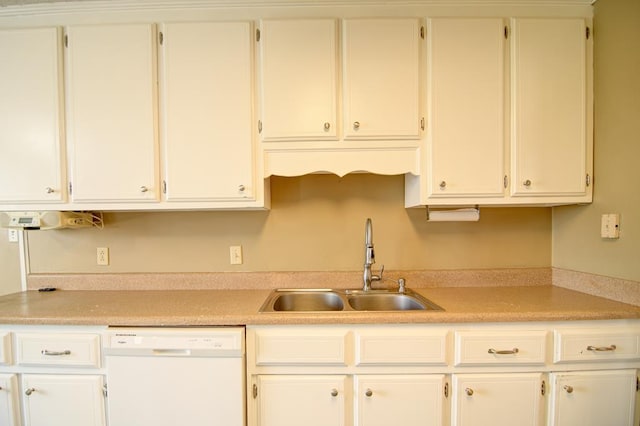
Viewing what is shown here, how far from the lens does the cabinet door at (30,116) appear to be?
4.65 feet

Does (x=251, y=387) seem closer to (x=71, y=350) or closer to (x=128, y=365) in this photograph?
(x=128, y=365)

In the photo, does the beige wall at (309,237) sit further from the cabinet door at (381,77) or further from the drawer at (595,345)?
the drawer at (595,345)

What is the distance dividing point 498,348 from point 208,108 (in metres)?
1.81

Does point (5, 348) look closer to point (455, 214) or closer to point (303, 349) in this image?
point (303, 349)

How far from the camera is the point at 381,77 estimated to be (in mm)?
1395

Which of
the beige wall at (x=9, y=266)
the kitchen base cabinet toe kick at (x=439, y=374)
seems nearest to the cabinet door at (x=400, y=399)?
the kitchen base cabinet toe kick at (x=439, y=374)

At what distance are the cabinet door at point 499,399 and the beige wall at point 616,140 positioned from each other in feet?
2.48

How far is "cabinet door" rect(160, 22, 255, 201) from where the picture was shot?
1.40m

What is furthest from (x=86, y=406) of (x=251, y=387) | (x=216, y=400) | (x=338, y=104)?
(x=338, y=104)

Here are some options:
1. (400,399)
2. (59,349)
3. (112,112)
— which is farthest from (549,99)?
(59,349)

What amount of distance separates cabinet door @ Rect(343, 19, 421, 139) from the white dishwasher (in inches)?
47.5

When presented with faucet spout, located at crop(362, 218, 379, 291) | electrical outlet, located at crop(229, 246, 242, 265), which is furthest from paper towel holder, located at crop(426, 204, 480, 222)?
electrical outlet, located at crop(229, 246, 242, 265)

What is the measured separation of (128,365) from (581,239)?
2.43m

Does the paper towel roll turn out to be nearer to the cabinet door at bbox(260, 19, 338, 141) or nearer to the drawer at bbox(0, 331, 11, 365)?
the cabinet door at bbox(260, 19, 338, 141)
